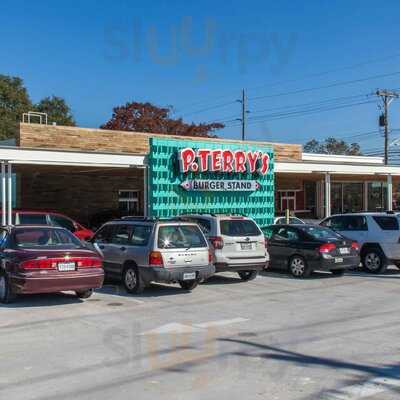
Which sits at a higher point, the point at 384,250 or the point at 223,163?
the point at 223,163

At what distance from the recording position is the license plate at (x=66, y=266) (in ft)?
36.4

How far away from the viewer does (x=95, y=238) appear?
14.6 m

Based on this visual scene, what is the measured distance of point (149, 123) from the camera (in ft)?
200

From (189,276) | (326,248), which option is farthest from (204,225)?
(326,248)

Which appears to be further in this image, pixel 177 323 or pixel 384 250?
pixel 384 250

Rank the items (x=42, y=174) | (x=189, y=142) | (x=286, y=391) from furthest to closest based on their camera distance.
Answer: (x=42, y=174), (x=189, y=142), (x=286, y=391)

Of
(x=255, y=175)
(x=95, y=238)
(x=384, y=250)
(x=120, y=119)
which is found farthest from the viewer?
(x=120, y=119)

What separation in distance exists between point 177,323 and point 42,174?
776 inches

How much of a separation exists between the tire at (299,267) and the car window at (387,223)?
107 inches

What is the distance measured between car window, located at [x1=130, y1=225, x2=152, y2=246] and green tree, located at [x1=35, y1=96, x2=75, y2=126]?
177 feet

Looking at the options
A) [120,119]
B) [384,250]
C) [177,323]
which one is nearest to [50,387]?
[177,323]

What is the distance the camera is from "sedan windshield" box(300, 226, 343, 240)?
1611 cm

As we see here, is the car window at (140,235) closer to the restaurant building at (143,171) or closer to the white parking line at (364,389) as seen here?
the restaurant building at (143,171)

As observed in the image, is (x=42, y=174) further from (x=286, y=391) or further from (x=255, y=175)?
(x=286, y=391)
